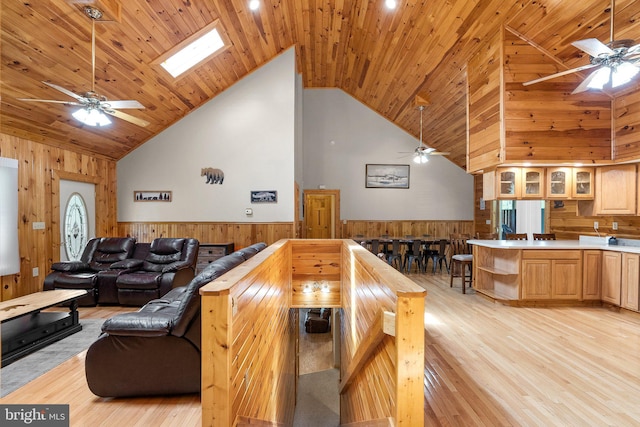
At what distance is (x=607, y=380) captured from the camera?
8.45 feet

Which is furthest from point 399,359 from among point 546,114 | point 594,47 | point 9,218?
point 9,218

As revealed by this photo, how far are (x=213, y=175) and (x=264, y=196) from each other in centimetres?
125

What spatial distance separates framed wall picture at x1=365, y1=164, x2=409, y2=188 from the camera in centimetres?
907

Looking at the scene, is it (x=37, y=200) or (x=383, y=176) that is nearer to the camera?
(x=37, y=200)

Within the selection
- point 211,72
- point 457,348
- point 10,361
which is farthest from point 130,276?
point 457,348

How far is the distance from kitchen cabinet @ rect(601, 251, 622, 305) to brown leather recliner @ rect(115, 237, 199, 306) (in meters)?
6.41

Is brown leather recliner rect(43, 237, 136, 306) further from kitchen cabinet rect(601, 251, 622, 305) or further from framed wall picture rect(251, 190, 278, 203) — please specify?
kitchen cabinet rect(601, 251, 622, 305)

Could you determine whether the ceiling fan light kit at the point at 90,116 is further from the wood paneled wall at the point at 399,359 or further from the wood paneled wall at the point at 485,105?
the wood paneled wall at the point at 485,105

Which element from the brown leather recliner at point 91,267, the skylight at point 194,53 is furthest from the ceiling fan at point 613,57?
the brown leather recliner at point 91,267

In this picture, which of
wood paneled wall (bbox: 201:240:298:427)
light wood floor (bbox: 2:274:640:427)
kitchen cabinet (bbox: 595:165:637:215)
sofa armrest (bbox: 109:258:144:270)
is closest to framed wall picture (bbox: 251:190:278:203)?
sofa armrest (bbox: 109:258:144:270)

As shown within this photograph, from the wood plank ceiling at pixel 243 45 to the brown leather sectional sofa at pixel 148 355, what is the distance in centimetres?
351

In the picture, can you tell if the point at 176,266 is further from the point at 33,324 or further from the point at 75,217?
the point at 75,217

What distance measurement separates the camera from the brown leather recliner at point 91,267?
15.2ft

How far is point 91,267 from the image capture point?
16.6 feet
